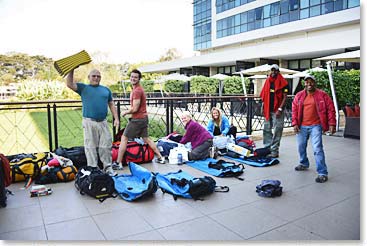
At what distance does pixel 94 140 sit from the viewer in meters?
3.41

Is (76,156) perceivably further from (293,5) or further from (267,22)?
(267,22)

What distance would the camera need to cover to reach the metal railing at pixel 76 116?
14.1ft

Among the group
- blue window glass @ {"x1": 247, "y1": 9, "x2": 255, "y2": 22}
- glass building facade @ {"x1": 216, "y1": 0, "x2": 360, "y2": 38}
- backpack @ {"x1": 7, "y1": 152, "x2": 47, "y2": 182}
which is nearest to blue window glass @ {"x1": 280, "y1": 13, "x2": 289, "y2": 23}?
glass building facade @ {"x1": 216, "y1": 0, "x2": 360, "y2": 38}

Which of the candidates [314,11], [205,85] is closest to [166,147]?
[314,11]

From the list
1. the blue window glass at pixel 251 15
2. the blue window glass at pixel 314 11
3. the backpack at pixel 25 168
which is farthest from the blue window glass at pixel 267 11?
the backpack at pixel 25 168

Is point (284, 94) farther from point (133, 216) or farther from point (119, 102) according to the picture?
point (133, 216)

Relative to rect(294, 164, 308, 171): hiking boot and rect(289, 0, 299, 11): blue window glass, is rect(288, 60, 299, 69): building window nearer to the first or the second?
rect(289, 0, 299, 11): blue window glass

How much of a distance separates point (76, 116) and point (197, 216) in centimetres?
439

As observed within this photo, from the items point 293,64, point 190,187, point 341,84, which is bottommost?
point 190,187

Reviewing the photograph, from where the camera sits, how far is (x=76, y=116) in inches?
240

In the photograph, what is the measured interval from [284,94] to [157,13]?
2221 millimetres

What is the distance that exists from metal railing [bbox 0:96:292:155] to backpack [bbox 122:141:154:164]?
50 cm

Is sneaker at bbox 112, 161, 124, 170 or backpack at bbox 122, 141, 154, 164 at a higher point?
backpack at bbox 122, 141, 154, 164

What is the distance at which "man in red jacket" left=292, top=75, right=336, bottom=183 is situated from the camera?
131 inches
